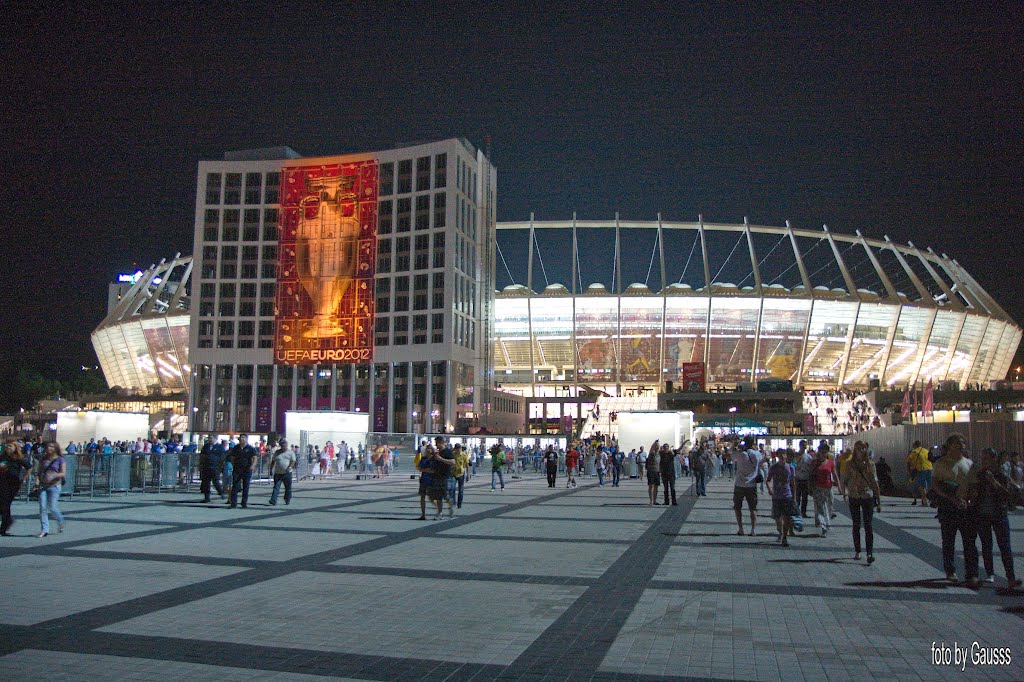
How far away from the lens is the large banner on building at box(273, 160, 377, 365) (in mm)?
89250

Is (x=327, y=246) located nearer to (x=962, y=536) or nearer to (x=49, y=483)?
(x=49, y=483)

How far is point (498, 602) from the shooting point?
818cm

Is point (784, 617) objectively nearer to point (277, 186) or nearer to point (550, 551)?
point (550, 551)

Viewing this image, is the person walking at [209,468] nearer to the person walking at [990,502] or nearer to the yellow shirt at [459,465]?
the yellow shirt at [459,465]

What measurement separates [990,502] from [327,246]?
8738 centimetres

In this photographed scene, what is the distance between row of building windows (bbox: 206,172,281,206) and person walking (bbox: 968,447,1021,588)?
94170mm

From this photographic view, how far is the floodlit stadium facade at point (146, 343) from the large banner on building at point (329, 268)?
1739 centimetres

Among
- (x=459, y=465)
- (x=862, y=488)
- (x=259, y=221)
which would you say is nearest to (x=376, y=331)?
(x=259, y=221)

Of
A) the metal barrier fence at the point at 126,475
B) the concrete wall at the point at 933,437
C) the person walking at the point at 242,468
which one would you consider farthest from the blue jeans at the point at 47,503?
the concrete wall at the point at 933,437

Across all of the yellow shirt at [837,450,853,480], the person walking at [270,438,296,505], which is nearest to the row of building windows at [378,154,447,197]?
the person walking at [270,438,296,505]

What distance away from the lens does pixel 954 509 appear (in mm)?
9461

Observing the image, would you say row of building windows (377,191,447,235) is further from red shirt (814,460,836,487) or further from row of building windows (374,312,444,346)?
red shirt (814,460,836,487)

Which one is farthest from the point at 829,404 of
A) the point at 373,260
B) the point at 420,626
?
the point at 420,626

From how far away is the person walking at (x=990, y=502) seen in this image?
9133 mm
